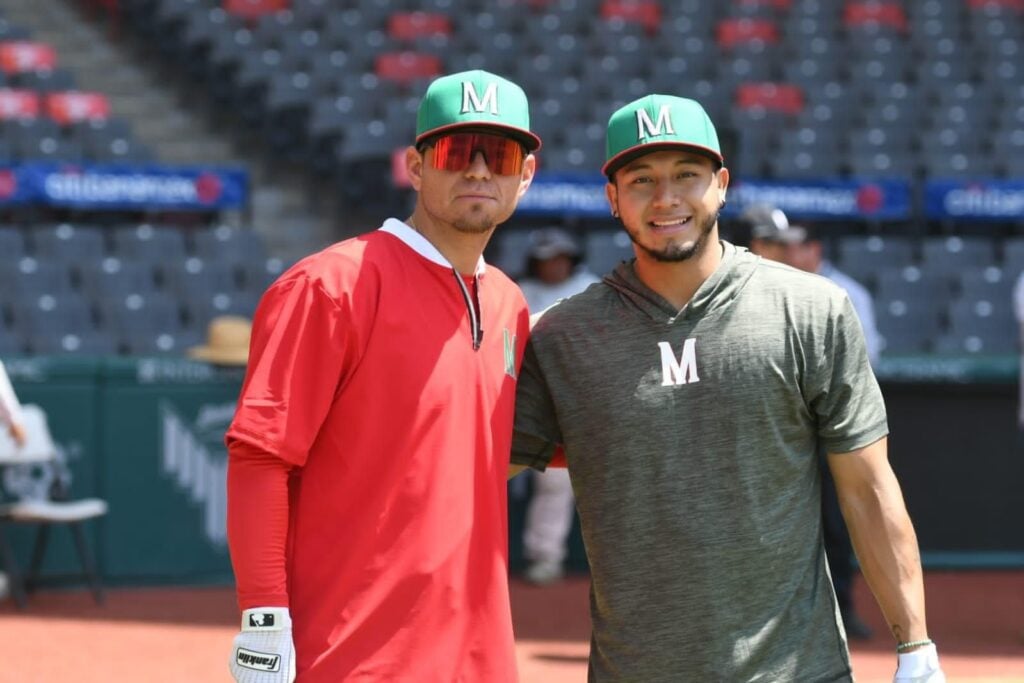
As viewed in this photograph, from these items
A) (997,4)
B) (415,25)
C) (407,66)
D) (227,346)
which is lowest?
(227,346)

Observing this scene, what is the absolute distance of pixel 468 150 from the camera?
9.23 ft

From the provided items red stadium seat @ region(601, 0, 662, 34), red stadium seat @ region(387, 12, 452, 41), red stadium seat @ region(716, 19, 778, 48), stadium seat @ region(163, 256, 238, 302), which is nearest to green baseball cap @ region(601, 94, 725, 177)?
stadium seat @ region(163, 256, 238, 302)

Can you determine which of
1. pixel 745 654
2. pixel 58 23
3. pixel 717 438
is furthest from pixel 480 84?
pixel 58 23

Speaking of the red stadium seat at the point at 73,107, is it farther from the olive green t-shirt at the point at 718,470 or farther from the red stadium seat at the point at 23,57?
the olive green t-shirt at the point at 718,470

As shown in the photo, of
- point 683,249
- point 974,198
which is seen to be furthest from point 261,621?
point 974,198

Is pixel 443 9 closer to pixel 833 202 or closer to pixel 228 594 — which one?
pixel 833 202

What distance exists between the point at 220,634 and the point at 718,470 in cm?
464

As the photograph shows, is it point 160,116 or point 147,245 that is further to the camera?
point 160,116

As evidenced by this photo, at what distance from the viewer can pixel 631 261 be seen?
309 centimetres

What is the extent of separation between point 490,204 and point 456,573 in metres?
0.66

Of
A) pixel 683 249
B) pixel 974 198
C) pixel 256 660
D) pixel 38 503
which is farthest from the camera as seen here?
pixel 974 198

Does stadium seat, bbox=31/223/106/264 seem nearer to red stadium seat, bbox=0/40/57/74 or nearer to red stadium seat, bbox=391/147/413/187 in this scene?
red stadium seat, bbox=391/147/413/187

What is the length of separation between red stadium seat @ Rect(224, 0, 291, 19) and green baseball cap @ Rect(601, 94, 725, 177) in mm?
12389

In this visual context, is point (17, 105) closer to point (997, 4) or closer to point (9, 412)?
point (9, 412)
